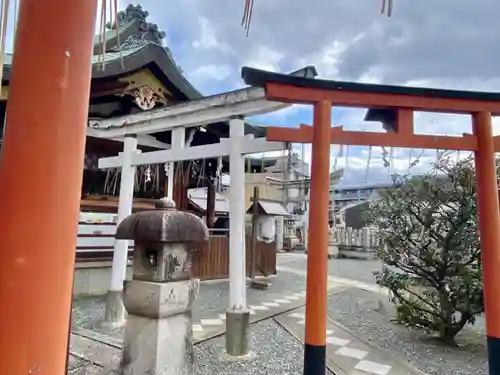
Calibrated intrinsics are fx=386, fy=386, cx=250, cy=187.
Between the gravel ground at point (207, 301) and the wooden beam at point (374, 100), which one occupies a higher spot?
the wooden beam at point (374, 100)

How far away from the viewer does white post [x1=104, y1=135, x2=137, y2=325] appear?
5.52 metres

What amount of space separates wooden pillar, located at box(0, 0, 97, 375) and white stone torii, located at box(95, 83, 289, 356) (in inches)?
127

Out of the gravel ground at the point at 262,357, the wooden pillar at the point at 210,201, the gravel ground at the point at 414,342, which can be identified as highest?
the wooden pillar at the point at 210,201

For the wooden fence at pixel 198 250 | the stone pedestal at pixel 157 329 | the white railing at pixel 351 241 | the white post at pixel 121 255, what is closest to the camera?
the stone pedestal at pixel 157 329

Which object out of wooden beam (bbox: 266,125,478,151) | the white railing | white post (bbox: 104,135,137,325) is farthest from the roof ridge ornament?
the white railing

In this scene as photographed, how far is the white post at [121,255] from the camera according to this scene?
552 centimetres

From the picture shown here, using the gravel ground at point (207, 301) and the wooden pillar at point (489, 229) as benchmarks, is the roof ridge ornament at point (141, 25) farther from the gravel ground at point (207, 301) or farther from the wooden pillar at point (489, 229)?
the wooden pillar at point (489, 229)

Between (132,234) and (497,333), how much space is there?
3.22 metres

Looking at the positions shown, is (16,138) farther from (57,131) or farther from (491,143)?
(491,143)

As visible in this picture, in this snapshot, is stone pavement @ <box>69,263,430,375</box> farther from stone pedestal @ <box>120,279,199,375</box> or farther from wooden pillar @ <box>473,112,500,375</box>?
wooden pillar @ <box>473,112,500,375</box>

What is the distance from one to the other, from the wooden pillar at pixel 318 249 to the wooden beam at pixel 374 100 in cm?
11

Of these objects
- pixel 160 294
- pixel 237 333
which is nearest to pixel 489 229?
pixel 237 333

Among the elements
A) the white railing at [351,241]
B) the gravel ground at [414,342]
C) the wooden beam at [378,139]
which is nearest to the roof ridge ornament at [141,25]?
the wooden beam at [378,139]

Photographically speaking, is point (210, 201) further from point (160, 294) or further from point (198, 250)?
point (160, 294)
